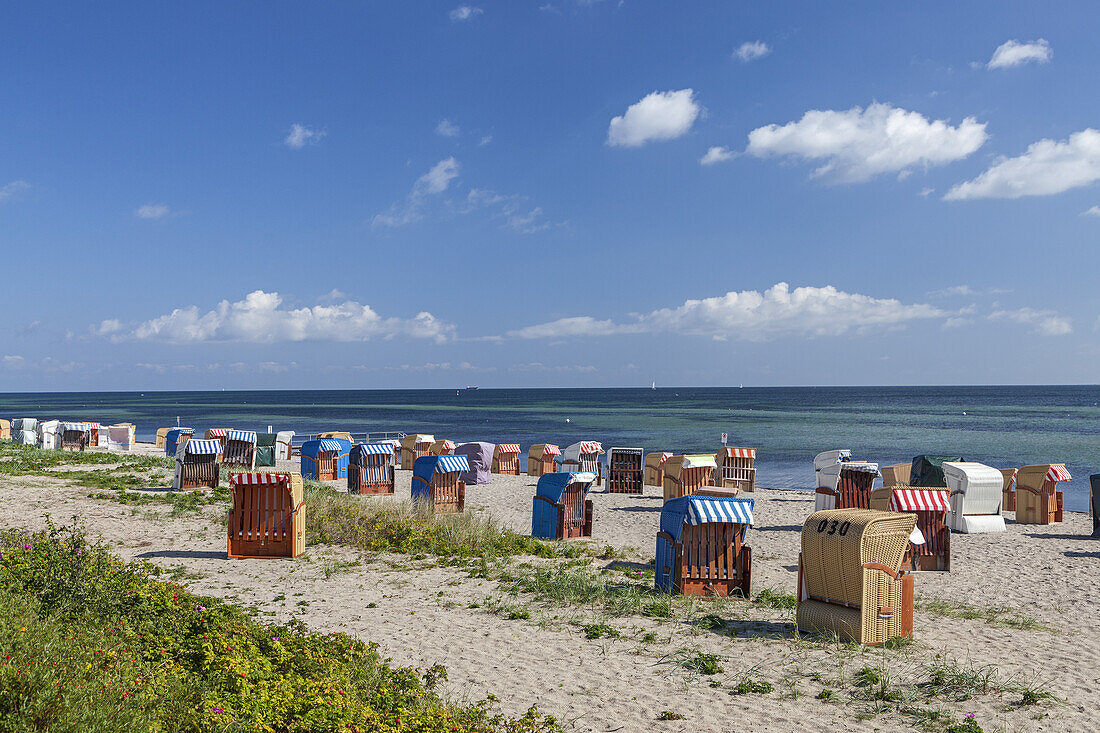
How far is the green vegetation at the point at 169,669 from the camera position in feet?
14.1

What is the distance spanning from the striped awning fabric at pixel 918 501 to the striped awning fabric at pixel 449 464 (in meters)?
9.79

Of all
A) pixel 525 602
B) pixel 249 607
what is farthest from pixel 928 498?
pixel 249 607

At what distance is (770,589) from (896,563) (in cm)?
293

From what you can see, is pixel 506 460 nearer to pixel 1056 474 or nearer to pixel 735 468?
pixel 735 468

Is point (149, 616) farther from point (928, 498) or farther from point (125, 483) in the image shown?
point (125, 483)

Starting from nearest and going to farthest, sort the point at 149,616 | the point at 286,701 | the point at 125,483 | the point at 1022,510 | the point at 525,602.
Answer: the point at 286,701, the point at 149,616, the point at 525,602, the point at 1022,510, the point at 125,483

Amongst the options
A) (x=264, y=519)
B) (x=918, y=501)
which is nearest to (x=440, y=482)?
(x=264, y=519)

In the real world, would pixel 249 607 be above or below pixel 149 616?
below

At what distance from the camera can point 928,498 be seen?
565 inches

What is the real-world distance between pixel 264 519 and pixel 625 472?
583 inches

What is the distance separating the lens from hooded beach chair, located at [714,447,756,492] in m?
25.5

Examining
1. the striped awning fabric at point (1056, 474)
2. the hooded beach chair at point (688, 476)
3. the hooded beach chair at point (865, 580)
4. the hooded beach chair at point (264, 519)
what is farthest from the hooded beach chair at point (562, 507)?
the striped awning fabric at point (1056, 474)

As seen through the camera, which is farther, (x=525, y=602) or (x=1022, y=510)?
(x=1022, y=510)

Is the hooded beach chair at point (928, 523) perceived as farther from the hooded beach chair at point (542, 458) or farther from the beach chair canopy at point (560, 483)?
the hooded beach chair at point (542, 458)
